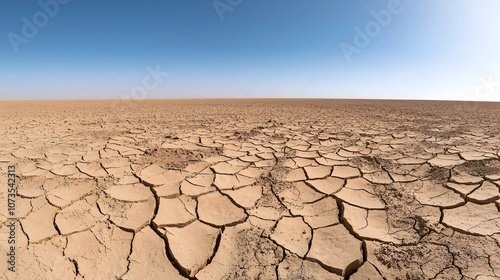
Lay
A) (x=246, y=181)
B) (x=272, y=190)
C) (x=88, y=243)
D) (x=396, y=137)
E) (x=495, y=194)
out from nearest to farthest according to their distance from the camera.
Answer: (x=88, y=243), (x=495, y=194), (x=272, y=190), (x=246, y=181), (x=396, y=137)

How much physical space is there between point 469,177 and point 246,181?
167 cm

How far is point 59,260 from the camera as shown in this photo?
113 cm

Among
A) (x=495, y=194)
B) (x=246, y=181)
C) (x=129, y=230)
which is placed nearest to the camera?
(x=129, y=230)

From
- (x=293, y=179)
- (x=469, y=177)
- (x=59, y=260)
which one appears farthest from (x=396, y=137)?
(x=59, y=260)

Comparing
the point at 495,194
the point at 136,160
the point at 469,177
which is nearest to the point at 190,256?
the point at 136,160

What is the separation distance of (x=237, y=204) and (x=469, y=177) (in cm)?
175

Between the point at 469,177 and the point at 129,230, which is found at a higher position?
the point at 469,177

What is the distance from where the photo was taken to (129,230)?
52.5 inches

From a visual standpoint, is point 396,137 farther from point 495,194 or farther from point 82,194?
point 82,194

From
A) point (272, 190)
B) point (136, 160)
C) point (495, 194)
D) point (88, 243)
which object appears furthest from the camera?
point (136, 160)

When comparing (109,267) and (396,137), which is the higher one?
(396,137)

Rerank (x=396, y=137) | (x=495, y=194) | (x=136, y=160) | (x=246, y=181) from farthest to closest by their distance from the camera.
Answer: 1. (x=396, y=137)
2. (x=136, y=160)
3. (x=246, y=181)
4. (x=495, y=194)

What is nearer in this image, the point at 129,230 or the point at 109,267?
the point at 109,267

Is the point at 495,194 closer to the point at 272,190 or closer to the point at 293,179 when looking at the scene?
the point at 293,179
